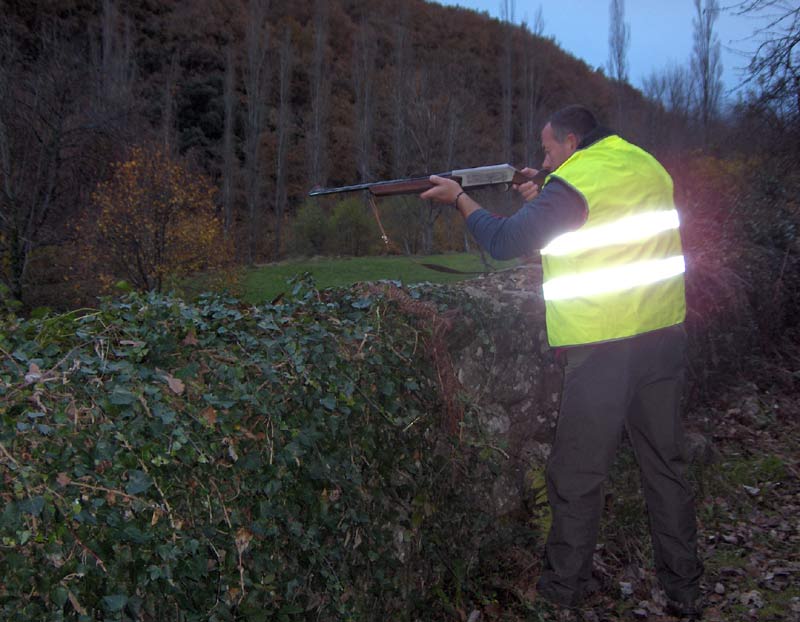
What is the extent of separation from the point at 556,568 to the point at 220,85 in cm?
4531

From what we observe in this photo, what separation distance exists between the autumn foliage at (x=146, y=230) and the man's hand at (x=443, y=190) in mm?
11540

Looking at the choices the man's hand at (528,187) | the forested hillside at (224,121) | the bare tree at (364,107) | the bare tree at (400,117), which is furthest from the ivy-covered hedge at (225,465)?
the bare tree at (364,107)

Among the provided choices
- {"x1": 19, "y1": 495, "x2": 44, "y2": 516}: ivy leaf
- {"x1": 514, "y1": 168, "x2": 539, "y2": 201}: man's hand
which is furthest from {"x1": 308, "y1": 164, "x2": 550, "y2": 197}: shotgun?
{"x1": 19, "y1": 495, "x2": 44, "y2": 516}: ivy leaf

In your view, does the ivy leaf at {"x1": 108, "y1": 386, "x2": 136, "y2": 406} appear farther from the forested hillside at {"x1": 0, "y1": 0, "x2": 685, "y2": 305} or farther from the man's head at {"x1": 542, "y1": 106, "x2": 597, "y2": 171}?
the forested hillside at {"x1": 0, "y1": 0, "x2": 685, "y2": 305}

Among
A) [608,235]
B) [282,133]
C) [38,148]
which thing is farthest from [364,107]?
[608,235]

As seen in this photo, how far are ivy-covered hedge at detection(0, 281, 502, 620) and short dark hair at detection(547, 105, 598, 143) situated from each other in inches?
47.4

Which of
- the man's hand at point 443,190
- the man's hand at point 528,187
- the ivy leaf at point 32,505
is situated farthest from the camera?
the man's hand at point 528,187

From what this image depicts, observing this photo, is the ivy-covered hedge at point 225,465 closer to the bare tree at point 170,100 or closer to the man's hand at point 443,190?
the man's hand at point 443,190

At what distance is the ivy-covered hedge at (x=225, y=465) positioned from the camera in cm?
175

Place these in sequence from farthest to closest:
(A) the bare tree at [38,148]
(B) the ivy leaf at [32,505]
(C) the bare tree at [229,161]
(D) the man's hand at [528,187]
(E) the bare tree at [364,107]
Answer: (E) the bare tree at [364,107] → (C) the bare tree at [229,161] → (A) the bare tree at [38,148] → (D) the man's hand at [528,187] → (B) the ivy leaf at [32,505]

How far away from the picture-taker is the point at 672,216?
127 inches

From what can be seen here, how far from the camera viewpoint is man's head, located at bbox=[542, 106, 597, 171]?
10.9 feet

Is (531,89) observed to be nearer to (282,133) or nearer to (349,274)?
(282,133)

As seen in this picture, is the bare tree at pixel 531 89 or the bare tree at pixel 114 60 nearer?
the bare tree at pixel 114 60
